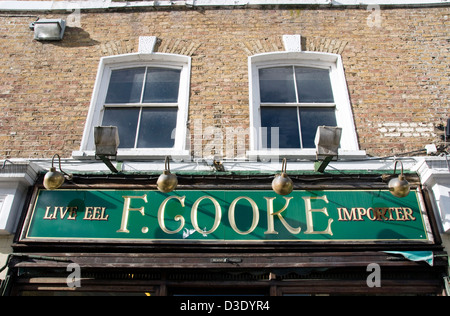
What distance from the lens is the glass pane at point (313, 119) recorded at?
5879 mm

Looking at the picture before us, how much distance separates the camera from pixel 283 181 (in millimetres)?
4266

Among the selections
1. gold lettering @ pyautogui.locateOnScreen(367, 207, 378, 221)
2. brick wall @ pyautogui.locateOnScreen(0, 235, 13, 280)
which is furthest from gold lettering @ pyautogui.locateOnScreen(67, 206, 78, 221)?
gold lettering @ pyautogui.locateOnScreen(367, 207, 378, 221)

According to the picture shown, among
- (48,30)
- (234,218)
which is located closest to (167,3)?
(48,30)

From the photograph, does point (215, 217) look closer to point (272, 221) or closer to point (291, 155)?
point (272, 221)

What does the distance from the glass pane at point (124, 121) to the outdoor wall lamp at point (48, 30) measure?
5.65ft

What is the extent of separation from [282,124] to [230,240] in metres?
2.16

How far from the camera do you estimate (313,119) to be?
6047 mm

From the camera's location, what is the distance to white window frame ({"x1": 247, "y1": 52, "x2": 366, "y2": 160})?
541 centimetres

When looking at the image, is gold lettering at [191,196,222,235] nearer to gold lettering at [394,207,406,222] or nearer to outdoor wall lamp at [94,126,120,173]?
outdoor wall lamp at [94,126,120,173]

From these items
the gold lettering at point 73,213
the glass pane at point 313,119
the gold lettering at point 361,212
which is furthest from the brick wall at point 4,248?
the gold lettering at point 361,212

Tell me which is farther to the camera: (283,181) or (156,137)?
(156,137)

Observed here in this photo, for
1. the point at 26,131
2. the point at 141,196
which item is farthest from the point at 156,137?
the point at 26,131
